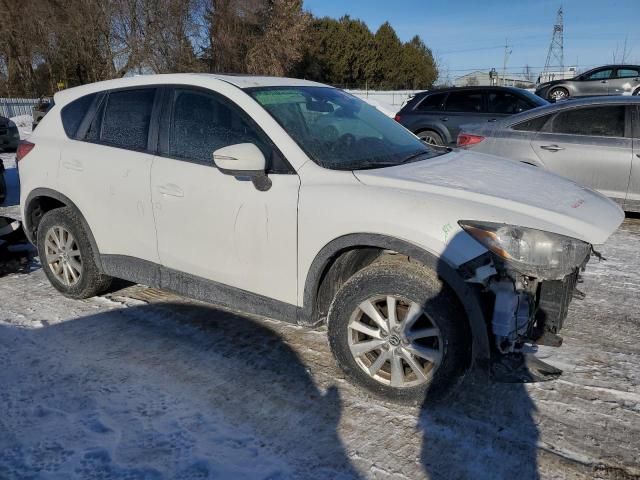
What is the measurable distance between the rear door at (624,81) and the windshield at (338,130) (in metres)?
18.1

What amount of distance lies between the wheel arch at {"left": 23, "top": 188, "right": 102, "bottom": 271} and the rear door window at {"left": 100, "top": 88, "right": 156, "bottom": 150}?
0.61m

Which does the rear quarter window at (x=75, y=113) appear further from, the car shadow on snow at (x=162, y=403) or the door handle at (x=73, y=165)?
the car shadow on snow at (x=162, y=403)

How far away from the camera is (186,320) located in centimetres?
413

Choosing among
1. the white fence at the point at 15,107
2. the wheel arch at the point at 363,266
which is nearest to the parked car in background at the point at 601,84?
the wheel arch at the point at 363,266

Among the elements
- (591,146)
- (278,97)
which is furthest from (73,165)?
(591,146)

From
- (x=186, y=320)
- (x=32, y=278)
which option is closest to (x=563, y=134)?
(x=186, y=320)

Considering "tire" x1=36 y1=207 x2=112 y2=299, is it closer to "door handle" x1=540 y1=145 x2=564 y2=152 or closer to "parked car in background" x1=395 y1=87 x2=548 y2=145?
"door handle" x1=540 y1=145 x2=564 y2=152

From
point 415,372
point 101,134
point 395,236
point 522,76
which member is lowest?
point 415,372

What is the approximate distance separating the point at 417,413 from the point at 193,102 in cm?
248

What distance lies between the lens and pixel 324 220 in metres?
3.01

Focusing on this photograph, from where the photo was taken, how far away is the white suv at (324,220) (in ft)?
8.84

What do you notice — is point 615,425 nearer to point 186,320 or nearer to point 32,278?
point 186,320

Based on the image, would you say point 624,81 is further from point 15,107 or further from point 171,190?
point 15,107

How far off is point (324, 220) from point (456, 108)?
8858 mm
